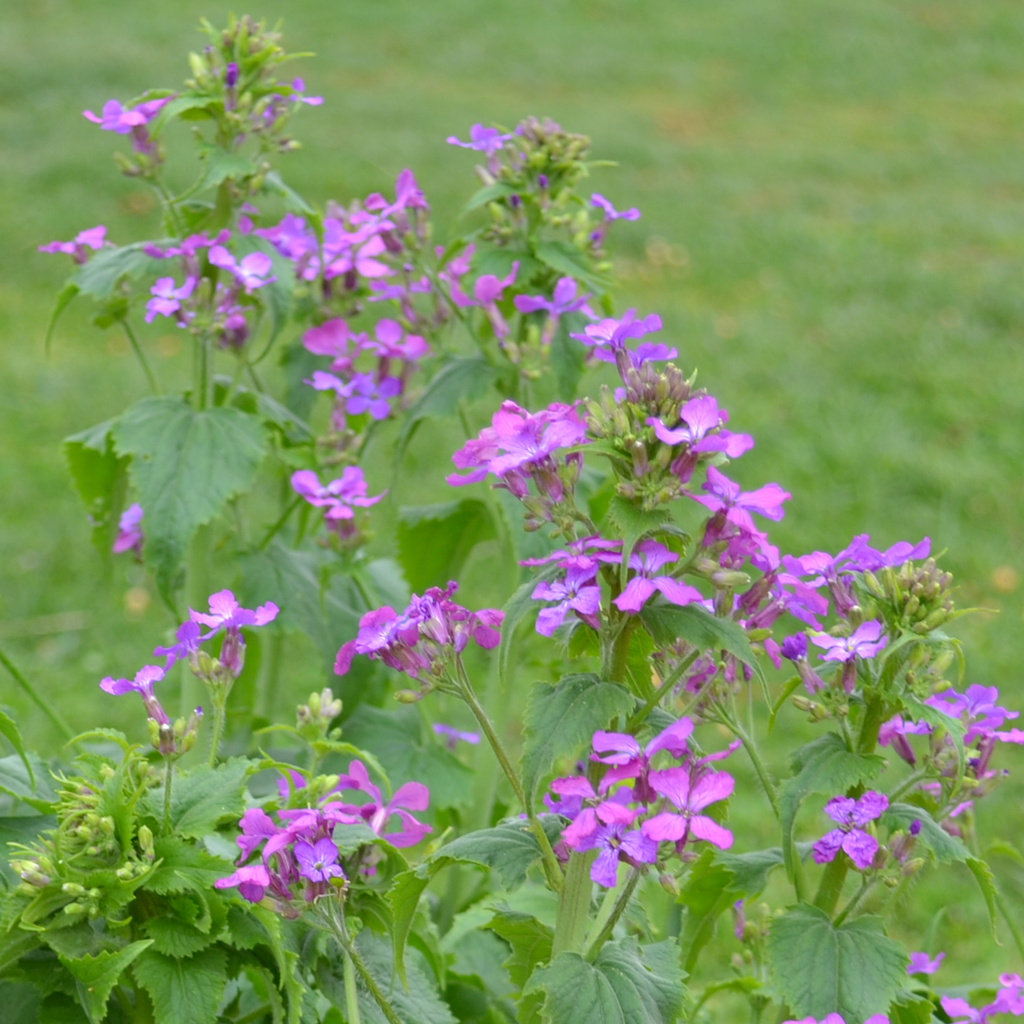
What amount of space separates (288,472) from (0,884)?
0.93 m

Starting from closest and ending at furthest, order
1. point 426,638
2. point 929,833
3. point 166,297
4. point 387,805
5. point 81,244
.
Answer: point 426,638, point 929,833, point 387,805, point 166,297, point 81,244

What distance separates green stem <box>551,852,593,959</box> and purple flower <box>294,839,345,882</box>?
0.75 ft

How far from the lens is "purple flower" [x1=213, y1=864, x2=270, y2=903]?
1265 millimetres

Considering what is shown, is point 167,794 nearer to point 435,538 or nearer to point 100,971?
point 100,971

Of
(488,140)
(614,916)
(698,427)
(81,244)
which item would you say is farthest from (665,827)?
(81,244)

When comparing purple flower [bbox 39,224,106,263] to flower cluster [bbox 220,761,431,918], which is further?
purple flower [bbox 39,224,106,263]

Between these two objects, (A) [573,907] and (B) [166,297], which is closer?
(A) [573,907]

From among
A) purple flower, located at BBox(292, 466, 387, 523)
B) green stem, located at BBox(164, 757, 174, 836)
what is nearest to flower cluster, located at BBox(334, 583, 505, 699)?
green stem, located at BBox(164, 757, 174, 836)

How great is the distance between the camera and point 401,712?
2.37 metres

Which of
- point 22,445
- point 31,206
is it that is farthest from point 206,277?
point 31,206

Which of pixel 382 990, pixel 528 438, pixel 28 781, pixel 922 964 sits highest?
pixel 528 438

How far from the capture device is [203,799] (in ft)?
4.75

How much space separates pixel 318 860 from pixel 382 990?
280mm

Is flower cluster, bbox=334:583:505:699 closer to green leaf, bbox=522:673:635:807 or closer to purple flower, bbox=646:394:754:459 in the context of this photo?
green leaf, bbox=522:673:635:807
